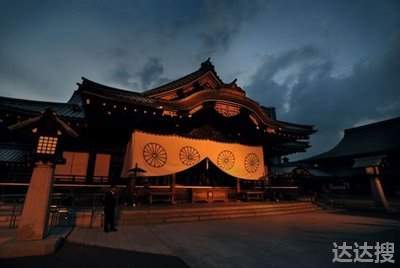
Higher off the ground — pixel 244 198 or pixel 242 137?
pixel 242 137

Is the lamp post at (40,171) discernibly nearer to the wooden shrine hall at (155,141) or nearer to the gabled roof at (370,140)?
the wooden shrine hall at (155,141)

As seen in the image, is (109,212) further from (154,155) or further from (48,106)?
(48,106)

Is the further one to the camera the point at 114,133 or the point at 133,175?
the point at 114,133

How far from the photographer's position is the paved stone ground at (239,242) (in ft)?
13.4

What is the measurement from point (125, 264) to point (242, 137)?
37.2 ft

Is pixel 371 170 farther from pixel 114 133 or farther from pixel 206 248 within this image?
pixel 114 133

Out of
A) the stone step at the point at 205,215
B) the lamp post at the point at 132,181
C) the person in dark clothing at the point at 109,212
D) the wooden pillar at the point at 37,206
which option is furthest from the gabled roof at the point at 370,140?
the wooden pillar at the point at 37,206

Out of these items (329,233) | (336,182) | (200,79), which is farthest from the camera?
(336,182)

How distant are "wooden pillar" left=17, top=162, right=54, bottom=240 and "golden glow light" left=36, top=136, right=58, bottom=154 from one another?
341 millimetres

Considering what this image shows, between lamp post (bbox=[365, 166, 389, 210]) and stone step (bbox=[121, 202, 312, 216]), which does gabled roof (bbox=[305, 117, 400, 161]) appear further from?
stone step (bbox=[121, 202, 312, 216])

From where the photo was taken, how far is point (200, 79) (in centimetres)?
1720

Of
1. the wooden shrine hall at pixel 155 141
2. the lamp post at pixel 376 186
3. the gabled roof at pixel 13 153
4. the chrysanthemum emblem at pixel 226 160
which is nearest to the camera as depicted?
the gabled roof at pixel 13 153

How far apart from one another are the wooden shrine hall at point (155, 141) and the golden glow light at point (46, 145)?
3.93m

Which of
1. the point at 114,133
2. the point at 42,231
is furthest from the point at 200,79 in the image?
the point at 42,231
